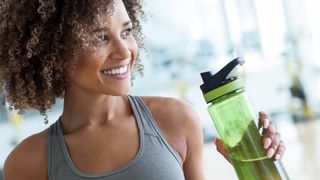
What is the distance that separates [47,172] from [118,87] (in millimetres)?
211

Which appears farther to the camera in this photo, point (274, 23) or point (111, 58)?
point (274, 23)

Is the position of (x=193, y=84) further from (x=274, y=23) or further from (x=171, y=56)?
(x=274, y=23)

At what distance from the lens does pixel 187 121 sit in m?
0.84

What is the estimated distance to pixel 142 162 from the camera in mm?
767

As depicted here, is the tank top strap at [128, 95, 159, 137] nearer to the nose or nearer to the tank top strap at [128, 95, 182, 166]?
the tank top strap at [128, 95, 182, 166]

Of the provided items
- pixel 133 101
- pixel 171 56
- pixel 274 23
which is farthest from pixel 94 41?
pixel 274 23

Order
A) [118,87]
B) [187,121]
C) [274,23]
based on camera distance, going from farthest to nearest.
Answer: [274,23] < [187,121] < [118,87]

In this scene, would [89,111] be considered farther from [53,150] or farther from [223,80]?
[223,80]

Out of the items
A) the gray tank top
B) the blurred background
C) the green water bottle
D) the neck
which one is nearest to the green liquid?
the green water bottle

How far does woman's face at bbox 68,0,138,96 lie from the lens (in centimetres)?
74

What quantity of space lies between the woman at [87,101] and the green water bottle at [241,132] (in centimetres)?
17

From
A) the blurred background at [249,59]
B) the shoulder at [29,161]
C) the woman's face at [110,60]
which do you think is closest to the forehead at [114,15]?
the woman's face at [110,60]

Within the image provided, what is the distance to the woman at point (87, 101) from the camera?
2.48ft

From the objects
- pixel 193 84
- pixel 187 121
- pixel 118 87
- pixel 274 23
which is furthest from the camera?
pixel 274 23
